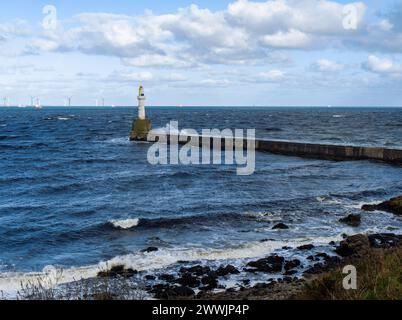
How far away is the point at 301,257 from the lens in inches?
558

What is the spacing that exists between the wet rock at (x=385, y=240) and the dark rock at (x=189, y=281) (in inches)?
244

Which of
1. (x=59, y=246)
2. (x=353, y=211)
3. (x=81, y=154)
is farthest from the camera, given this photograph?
(x=81, y=154)

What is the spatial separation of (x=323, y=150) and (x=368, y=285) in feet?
105

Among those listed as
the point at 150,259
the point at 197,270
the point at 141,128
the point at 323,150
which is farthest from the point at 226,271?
the point at 141,128

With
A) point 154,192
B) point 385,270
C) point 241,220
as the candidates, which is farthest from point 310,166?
point 385,270

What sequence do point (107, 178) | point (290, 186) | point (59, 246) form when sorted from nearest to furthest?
point (59, 246)
point (290, 186)
point (107, 178)

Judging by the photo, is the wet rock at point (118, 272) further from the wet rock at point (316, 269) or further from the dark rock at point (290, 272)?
the wet rock at point (316, 269)

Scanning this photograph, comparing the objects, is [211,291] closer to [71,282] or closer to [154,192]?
[71,282]

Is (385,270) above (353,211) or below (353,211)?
above

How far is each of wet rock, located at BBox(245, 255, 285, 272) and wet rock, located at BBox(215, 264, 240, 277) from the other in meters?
0.36

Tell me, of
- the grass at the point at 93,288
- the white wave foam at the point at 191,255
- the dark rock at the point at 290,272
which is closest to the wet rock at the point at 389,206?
the white wave foam at the point at 191,255

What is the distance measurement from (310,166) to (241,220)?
56.2ft

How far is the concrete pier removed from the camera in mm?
A: 34906

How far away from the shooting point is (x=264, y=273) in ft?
42.0
